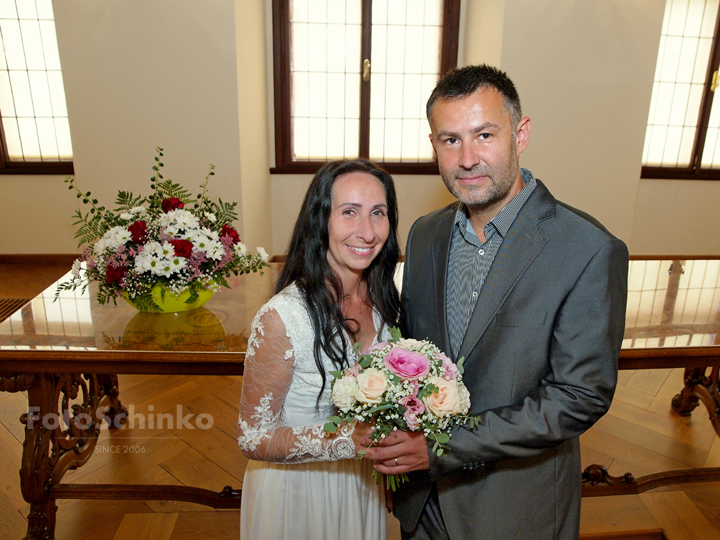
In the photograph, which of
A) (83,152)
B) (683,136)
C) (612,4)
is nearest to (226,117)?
(83,152)

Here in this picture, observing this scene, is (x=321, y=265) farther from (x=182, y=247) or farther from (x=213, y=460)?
(x=213, y=460)

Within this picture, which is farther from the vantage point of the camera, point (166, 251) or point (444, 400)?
point (166, 251)

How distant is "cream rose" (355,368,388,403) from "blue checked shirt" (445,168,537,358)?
13.2 inches

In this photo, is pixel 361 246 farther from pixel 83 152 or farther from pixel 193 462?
pixel 83 152

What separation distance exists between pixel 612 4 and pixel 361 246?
16.6 feet

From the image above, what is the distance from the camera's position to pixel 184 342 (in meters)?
2.08

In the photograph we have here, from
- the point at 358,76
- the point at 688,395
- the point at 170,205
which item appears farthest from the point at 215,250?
the point at 358,76

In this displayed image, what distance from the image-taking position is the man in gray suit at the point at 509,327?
1321 millimetres

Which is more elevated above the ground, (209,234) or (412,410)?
(209,234)

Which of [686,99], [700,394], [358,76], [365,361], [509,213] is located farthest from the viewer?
[686,99]

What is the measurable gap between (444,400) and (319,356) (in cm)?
44

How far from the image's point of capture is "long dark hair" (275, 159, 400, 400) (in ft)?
5.08

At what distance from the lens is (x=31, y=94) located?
6.25m

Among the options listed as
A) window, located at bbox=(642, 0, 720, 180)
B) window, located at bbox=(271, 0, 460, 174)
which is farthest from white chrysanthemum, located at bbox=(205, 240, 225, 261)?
window, located at bbox=(642, 0, 720, 180)
